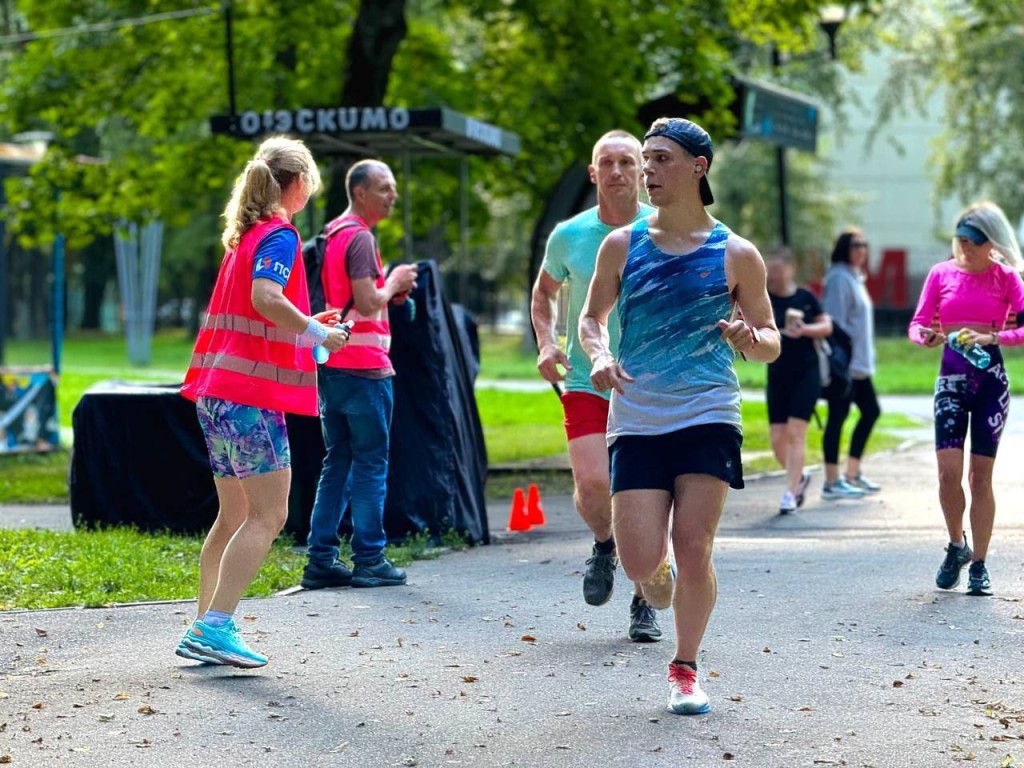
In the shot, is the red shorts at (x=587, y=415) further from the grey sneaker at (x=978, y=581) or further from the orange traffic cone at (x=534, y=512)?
the orange traffic cone at (x=534, y=512)

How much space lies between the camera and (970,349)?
798cm

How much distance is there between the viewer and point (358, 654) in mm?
6512

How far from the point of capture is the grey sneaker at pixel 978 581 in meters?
7.92

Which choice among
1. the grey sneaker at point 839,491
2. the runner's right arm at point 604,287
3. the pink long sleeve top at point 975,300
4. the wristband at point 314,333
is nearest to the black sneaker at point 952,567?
the pink long sleeve top at point 975,300

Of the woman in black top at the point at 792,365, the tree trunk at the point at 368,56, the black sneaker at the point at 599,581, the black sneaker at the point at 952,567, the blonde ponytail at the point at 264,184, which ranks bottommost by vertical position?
the black sneaker at the point at 952,567

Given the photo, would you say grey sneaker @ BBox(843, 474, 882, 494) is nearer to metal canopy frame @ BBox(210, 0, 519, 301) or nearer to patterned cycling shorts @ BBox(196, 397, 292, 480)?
metal canopy frame @ BBox(210, 0, 519, 301)

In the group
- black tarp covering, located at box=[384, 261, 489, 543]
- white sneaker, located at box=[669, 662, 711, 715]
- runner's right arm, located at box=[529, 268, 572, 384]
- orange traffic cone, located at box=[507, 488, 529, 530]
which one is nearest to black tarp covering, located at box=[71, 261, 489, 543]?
black tarp covering, located at box=[384, 261, 489, 543]

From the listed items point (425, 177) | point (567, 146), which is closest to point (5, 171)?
point (425, 177)

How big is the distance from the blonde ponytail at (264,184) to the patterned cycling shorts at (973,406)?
3302 millimetres

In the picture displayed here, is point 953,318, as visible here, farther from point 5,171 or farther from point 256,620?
point 5,171

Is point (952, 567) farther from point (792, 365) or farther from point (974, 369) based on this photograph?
point (792, 365)

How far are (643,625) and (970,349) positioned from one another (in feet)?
7.57

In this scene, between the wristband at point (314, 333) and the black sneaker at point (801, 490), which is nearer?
the wristband at point (314, 333)

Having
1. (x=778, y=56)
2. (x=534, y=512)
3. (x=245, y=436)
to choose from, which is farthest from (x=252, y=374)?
(x=778, y=56)
